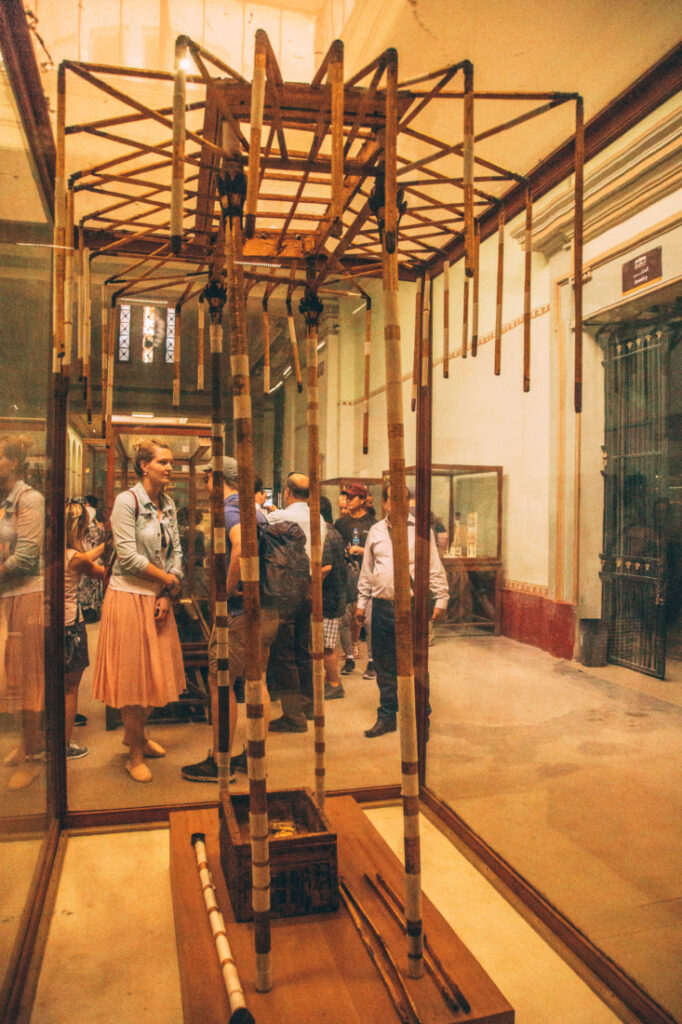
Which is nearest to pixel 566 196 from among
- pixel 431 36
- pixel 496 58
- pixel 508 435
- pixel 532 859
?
pixel 496 58

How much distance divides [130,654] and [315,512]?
1.10 meters

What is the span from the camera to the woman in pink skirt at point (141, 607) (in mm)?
2492

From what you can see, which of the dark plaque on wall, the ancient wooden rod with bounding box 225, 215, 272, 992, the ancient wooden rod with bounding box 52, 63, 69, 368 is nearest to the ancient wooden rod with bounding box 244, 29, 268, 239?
the ancient wooden rod with bounding box 225, 215, 272, 992

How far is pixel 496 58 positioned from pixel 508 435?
1178 mm

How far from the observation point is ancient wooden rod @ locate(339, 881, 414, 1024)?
1205 millimetres

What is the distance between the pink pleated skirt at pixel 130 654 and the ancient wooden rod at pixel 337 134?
5.87 feet

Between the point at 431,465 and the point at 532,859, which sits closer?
the point at 532,859

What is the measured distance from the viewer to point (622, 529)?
6.00ft

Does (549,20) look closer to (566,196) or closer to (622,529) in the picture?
(566,196)

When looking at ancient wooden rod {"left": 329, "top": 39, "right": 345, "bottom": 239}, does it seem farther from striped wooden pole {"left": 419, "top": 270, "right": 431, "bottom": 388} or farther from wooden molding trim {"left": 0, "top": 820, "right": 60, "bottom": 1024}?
wooden molding trim {"left": 0, "top": 820, "right": 60, "bottom": 1024}

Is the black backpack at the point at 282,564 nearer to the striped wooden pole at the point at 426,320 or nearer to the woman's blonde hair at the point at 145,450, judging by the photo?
the woman's blonde hair at the point at 145,450

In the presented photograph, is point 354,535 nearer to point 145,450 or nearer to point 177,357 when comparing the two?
point 145,450

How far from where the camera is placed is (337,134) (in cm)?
101

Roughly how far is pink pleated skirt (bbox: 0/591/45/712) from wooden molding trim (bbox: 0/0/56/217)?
1.15m
